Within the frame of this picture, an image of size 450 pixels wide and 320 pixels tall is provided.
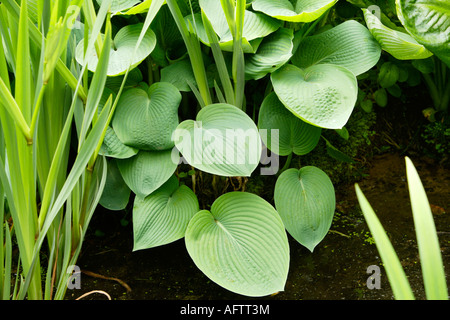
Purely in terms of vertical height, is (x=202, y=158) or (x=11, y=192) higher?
(x=11, y=192)

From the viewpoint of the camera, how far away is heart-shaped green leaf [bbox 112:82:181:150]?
105 cm

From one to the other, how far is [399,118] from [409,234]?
1.89 ft

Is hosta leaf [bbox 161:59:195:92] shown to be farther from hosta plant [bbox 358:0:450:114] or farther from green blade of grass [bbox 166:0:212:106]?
hosta plant [bbox 358:0:450:114]

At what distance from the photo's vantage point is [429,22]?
1.00m

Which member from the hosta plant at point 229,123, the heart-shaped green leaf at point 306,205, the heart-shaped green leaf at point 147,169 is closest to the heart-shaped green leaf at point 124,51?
the hosta plant at point 229,123

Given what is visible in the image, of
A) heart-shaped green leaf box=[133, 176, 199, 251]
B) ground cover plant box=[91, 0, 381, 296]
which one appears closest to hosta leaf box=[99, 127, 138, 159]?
ground cover plant box=[91, 0, 381, 296]

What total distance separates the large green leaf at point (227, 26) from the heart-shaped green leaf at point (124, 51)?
0.41 feet

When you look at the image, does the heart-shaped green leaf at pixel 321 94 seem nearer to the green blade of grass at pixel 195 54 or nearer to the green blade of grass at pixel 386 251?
the green blade of grass at pixel 195 54

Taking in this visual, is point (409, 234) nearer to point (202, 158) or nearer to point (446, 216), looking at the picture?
point (446, 216)

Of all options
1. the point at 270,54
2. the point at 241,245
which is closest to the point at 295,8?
the point at 270,54

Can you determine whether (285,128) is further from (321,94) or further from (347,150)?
(347,150)

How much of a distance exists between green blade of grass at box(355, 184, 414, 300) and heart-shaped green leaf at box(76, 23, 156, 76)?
69 centimetres
